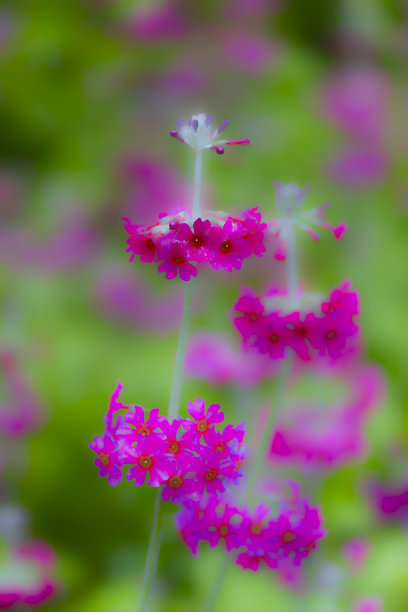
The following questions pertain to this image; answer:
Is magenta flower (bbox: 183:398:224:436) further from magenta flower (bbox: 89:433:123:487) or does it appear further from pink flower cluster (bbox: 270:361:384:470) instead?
pink flower cluster (bbox: 270:361:384:470)

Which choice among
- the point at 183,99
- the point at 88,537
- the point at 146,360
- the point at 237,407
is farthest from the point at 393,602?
the point at 183,99

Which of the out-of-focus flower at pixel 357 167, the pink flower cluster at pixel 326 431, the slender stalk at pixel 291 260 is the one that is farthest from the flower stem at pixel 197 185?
the out-of-focus flower at pixel 357 167

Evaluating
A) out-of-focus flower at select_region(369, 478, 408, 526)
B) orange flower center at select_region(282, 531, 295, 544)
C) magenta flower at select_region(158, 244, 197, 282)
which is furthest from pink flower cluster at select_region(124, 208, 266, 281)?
out-of-focus flower at select_region(369, 478, 408, 526)

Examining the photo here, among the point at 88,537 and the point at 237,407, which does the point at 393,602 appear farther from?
the point at 88,537

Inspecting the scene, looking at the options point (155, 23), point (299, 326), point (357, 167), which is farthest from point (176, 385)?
point (155, 23)

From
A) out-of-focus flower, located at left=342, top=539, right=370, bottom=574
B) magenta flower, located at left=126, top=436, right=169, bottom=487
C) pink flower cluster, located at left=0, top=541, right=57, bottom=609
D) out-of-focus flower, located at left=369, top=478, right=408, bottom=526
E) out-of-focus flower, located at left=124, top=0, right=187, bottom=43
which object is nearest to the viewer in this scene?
magenta flower, located at left=126, top=436, right=169, bottom=487

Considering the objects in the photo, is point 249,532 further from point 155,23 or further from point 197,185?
point 155,23
